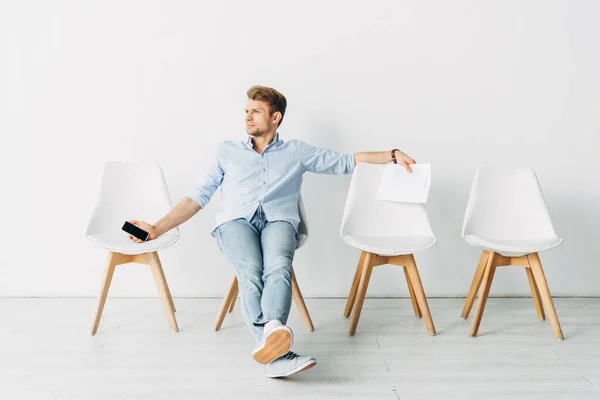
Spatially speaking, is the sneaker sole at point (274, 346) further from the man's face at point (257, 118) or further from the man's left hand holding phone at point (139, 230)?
the man's face at point (257, 118)

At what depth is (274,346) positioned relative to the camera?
6.16ft

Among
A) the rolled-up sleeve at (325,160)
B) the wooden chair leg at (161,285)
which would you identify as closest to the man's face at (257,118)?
→ the rolled-up sleeve at (325,160)

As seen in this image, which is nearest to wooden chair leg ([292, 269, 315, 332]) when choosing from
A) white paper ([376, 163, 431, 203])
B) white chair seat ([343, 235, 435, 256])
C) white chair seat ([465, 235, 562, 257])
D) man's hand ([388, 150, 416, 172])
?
white chair seat ([343, 235, 435, 256])

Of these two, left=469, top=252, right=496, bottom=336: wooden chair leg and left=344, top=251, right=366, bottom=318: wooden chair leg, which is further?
left=344, top=251, right=366, bottom=318: wooden chair leg

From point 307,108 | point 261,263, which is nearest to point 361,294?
point 261,263

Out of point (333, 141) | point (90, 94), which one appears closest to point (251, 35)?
point (333, 141)

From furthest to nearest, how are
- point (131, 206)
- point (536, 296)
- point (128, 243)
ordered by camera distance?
point (131, 206)
point (536, 296)
point (128, 243)

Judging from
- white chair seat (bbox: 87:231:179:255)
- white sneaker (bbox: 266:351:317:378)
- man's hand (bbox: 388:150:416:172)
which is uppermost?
man's hand (bbox: 388:150:416:172)

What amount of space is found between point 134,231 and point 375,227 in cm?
118

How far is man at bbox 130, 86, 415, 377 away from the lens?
2242 mm

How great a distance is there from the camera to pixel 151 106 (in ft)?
10.4

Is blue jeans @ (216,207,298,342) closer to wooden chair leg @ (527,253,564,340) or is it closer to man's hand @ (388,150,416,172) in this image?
man's hand @ (388,150,416,172)

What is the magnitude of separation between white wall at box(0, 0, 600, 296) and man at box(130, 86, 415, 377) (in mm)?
542

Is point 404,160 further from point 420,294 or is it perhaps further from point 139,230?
point 139,230
